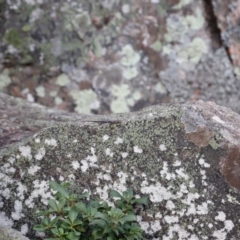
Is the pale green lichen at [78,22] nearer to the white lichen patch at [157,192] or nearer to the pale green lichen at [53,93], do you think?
the pale green lichen at [53,93]

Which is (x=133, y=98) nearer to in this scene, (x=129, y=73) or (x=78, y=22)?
(x=129, y=73)

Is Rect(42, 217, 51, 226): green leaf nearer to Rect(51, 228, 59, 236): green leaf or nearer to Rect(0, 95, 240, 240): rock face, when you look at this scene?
Rect(51, 228, 59, 236): green leaf

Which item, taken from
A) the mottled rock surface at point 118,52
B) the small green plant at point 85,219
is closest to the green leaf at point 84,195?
the small green plant at point 85,219

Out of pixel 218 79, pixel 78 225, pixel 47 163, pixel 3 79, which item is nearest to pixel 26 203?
pixel 47 163

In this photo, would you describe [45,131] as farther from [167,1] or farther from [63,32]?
[167,1]

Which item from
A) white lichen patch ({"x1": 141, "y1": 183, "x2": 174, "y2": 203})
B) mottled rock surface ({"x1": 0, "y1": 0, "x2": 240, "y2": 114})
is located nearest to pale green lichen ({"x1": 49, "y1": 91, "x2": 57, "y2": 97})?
mottled rock surface ({"x1": 0, "y1": 0, "x2": 240, "y2": 114})

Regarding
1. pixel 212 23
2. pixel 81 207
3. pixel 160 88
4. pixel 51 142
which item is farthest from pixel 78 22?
pixel 81 207
